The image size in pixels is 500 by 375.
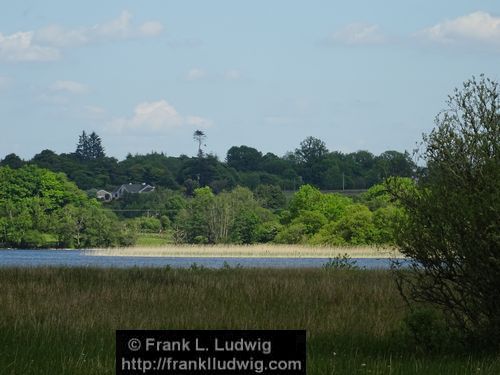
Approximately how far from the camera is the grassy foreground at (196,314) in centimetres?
1284

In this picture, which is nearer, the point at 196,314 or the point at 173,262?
the point at 196,314

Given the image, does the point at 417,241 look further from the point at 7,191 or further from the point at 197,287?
the point at 7,191

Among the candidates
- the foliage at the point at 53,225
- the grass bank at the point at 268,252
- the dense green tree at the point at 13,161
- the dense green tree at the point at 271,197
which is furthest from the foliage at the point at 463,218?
the dense green tree at the point at 13,161

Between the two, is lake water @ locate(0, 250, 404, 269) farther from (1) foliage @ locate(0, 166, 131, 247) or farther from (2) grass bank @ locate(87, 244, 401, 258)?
(1) foliage @ locate(0, 166, 131, 247)

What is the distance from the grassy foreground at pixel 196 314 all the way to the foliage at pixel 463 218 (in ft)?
2.64

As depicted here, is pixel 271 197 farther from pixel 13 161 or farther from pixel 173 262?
pixel 173 262

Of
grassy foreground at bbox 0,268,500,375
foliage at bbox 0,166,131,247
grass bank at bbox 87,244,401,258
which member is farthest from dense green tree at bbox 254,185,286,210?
grassy foreground at bbox 0,268,500,375

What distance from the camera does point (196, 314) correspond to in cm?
1822

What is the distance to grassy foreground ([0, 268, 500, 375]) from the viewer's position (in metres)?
12.8

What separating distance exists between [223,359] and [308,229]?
92.6 metres

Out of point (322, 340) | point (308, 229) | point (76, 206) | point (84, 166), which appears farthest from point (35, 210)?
point (322, 340)

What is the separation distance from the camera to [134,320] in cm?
1744

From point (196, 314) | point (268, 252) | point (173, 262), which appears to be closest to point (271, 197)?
point (268, 252)

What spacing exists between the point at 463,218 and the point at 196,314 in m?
6.02
